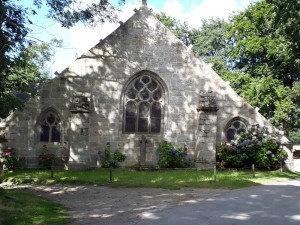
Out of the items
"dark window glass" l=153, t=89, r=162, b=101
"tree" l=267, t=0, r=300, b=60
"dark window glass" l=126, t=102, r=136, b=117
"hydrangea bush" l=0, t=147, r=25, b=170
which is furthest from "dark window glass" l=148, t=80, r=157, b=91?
"hydrangea bush" l=0, t=147, r=25, b=170

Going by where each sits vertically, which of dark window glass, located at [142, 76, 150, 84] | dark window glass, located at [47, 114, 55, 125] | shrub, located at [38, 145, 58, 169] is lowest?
shrub, located at [38, 145, 58, 169]

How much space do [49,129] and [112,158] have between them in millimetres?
3405

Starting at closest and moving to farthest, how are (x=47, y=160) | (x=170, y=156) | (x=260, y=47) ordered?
1. (x=47, y=160)
2. (x=170, y=156)
3. (x=260, y=47)

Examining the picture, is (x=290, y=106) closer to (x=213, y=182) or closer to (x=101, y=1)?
(x=213, y=182)

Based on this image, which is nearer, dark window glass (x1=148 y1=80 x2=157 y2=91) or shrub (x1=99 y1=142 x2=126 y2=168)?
shrub (x1=99 y1=142 x2=126 y2=168)

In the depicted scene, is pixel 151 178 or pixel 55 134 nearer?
pixel 151 178

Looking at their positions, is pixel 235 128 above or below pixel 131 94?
below

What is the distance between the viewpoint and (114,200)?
9.45 meters

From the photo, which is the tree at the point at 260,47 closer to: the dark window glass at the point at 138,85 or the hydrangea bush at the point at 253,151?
the hydrangea bush at the point at 253,151

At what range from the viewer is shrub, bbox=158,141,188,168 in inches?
626

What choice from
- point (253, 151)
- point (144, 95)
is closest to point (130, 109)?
point (144, 95)

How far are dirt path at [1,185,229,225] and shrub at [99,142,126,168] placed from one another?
414cm

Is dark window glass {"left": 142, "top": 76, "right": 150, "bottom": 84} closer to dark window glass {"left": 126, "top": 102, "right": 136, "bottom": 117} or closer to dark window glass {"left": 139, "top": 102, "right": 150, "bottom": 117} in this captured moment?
dark window glass {"left": 139, "top": 102, "right": 150, "bottom": 117}

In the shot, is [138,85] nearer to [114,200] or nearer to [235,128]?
[235,128]
